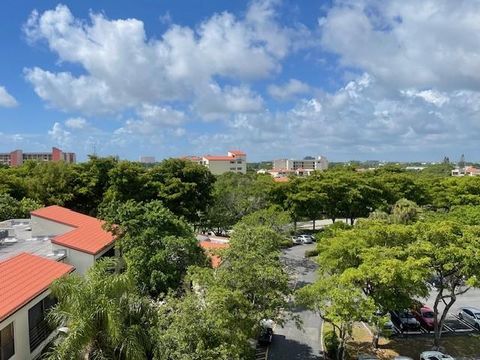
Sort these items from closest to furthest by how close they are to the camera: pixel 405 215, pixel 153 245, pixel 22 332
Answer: pixel 22 332, pixel 153 245, pixel 405 215

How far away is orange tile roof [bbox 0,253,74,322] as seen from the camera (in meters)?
15.6

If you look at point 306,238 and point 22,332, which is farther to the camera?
point 306,238

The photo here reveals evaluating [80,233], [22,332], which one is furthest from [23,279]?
[80,233]

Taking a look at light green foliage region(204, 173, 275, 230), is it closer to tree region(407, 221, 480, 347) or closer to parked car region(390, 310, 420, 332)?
parked car region(390, 310, 420, 332)

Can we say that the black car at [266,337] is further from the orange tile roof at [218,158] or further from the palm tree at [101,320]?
A: the orange tile roof at [218,158]

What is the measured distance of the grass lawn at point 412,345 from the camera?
977 inches

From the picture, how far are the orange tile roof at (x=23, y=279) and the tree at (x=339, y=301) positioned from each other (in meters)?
12.1

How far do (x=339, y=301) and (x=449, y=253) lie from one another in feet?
23.5

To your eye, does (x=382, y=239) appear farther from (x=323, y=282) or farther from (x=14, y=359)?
(x=14, y=359)

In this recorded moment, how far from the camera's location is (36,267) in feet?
63.5

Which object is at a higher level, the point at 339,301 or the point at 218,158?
the point at 218,158

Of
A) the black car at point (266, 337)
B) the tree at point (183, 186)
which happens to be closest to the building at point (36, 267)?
the black car at point (266, 337)

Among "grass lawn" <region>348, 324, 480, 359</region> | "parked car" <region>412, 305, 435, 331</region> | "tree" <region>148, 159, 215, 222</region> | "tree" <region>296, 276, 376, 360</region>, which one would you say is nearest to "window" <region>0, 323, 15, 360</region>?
"tree" <region>296, 276, 376, 360</region>

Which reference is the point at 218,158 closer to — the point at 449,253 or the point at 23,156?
the point at 23,156
